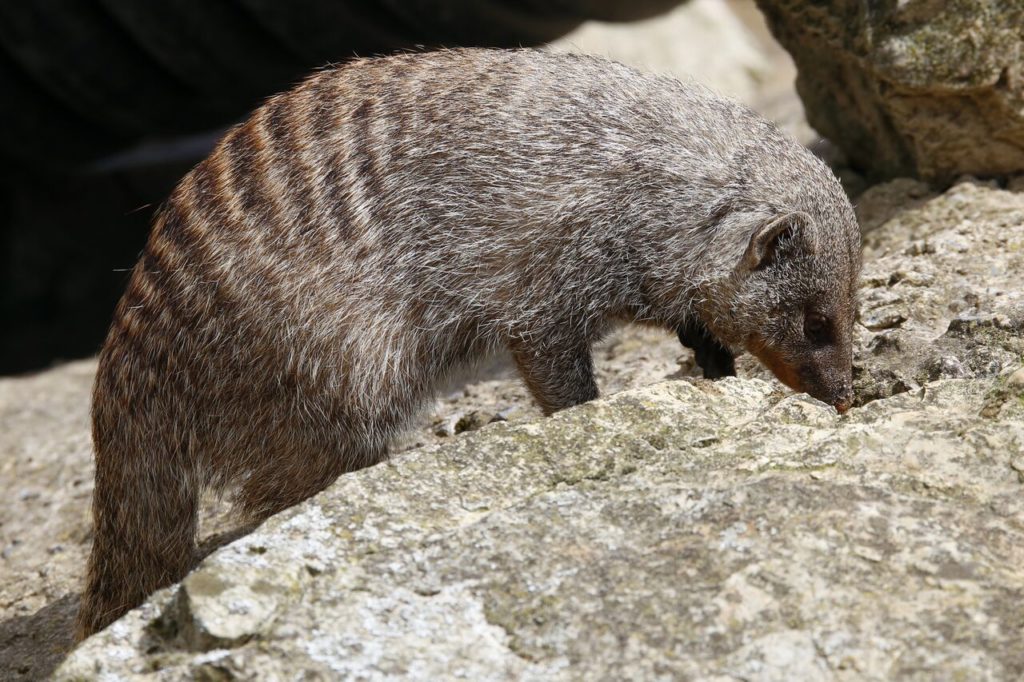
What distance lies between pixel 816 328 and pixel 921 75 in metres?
1.28

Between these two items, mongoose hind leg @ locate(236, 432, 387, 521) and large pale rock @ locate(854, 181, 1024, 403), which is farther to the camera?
mongoose hind leg @ locate(236, 432, 387, 521)

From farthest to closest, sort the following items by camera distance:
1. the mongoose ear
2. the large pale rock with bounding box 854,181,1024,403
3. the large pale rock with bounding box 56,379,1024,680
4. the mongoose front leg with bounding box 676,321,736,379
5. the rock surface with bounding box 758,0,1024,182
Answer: the rock surface with bounding box 758,0,1024,182 < the mongoose front leg with bounding box 676,321,736,379 < the mongoose ear < the large pale rock with bounding box 854,181,1024,403 < the large pale rock with bounding box 56,379,1024,680

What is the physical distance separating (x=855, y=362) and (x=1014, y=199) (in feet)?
4.10

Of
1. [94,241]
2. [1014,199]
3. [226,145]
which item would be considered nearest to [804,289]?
[1014,199]

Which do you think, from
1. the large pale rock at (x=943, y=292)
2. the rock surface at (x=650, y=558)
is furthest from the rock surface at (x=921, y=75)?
the rock surface at (x=650, y=558)

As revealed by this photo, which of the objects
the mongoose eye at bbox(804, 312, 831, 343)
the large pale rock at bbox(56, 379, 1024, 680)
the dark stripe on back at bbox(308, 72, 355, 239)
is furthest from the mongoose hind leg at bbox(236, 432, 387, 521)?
the mongoose eye at bbox(804, 312, 831, 343)

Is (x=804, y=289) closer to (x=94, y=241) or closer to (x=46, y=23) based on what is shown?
(x=46, y=23)

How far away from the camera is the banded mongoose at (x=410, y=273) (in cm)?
338

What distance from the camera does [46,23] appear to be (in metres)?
7.41

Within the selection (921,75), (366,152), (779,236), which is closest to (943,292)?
(779,236)

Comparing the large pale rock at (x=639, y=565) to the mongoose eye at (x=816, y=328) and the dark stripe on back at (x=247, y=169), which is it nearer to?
the mongoose eye at (x=816, y=328)

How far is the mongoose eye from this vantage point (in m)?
3.44

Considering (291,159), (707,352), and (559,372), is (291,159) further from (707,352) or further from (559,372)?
(707,352)

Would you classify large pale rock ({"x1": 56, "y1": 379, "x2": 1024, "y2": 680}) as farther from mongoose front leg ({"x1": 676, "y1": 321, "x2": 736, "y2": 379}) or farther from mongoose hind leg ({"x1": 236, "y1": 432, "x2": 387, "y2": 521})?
mongoose front leg ({"x1": 676, "y1": 321, "x2": 736, "y2": 379})
